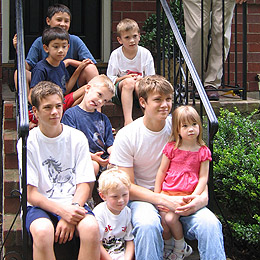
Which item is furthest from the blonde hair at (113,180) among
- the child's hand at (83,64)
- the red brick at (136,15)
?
the red brick at (136,15)

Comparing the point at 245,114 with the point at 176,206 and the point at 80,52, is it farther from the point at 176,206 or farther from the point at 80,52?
the point at 176,206

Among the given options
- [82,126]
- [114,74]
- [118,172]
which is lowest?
[118,172]

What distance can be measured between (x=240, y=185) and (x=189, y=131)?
90cm

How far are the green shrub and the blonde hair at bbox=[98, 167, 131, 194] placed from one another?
1.11 metres

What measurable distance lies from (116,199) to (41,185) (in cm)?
49

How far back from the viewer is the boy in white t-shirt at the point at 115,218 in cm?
329

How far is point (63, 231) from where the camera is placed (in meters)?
3.13

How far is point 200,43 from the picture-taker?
5.42 metres

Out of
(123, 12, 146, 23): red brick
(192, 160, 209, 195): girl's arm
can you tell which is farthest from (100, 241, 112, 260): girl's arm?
(123, 12, 146, 23): red brick

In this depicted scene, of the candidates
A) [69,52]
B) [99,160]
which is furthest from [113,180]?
[69,52]

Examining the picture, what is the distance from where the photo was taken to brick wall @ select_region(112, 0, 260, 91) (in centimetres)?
656

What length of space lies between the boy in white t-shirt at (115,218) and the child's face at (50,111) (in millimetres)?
470

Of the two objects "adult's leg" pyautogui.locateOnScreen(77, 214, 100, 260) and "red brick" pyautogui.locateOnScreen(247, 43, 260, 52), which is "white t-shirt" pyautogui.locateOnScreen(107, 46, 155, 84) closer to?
"adult's leg" pyautogui.locateOnScreen(77, 214, 100, 260)

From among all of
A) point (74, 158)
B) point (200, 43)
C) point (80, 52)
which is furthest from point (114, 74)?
point (74, 158)
